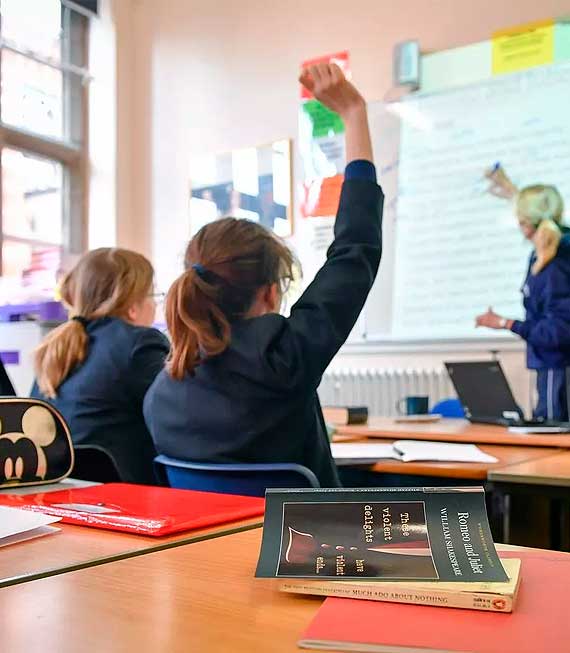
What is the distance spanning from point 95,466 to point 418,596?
1.19 m

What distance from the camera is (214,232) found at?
1676 millimetres

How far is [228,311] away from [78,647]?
3.57 ft

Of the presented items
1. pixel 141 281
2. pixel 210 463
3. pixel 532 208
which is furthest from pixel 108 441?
pixel 532 208

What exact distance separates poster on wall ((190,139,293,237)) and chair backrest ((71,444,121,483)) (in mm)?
3424

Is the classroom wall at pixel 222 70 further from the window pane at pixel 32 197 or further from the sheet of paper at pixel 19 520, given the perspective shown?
the sheet of paper at pixel 19 520

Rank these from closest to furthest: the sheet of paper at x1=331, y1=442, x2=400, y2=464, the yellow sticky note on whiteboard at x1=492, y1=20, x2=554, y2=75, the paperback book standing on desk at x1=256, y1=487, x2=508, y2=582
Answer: the paperback book standing on desk at x1=256, y1=487, x2=508, y2=582 → the sheet of paper at x1=331, y1=442, x2=400, y2=464 → the yellow sticky note on whiteboard at x1=492, y1=20, x2=554, y2=75

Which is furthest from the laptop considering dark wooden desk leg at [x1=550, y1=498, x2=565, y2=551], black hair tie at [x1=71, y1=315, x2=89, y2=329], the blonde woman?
black hair tie at [x1=71, y1=315, x2=89, y2=329]

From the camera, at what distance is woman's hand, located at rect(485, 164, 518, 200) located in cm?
424

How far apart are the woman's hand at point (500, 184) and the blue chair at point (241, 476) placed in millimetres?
3188

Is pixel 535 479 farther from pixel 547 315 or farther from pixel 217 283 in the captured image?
pixel 547 315

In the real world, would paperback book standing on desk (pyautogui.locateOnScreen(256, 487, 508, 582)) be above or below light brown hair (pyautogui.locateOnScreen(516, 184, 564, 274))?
below

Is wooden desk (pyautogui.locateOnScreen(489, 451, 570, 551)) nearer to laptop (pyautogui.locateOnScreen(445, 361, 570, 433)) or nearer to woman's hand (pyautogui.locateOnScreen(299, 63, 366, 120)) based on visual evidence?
woman's hand (pyautogui.locateOnScreen(299, 63, 366, 120))

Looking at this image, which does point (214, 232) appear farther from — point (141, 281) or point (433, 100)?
point (433, 100)

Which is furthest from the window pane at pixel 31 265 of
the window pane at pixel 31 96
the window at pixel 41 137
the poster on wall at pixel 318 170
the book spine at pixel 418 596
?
the book spine at pixel 418 596
